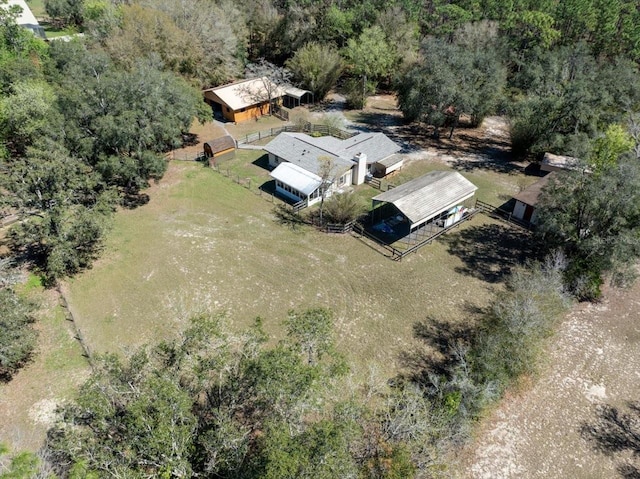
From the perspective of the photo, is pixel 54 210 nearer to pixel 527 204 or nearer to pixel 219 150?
pixel 219 150

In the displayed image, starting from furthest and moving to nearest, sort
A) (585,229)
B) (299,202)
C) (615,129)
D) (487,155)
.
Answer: (487,155)
(299,202)
(615,129)
(585,229)

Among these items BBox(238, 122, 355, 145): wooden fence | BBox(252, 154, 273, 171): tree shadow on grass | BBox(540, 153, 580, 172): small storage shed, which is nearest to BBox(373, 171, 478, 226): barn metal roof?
BBox(540, 153, 580, 172): small storage shed

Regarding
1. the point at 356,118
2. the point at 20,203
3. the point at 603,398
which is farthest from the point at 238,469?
the point at 356,118

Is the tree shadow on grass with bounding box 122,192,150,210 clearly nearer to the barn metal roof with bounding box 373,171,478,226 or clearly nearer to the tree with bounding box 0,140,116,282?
the tree with bounding box 0,140,116,282

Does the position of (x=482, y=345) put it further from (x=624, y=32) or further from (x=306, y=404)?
(x=624, y=32)

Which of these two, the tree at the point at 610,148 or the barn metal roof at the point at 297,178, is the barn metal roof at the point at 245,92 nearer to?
the barn metal roof at the point at 297,178

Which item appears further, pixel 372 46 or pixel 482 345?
pixel 372 46

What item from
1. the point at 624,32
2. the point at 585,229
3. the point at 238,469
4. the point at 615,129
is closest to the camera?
the point at 238,469
